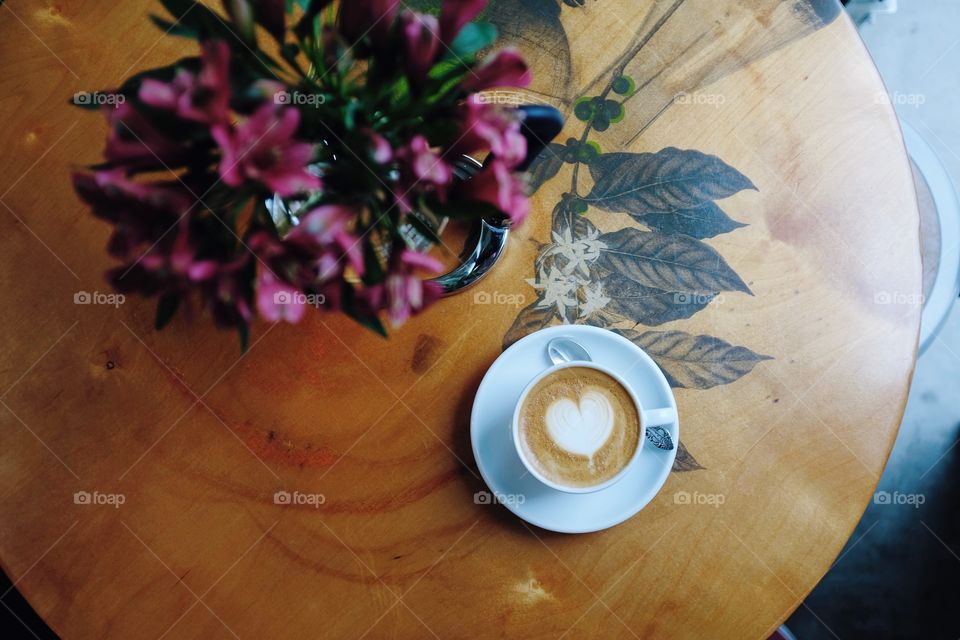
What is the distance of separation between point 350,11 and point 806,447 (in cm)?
73

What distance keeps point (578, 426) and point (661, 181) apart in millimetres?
349

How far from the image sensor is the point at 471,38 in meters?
0.60

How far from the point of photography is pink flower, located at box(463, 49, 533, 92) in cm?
54

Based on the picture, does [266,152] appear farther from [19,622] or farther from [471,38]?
[19,622]

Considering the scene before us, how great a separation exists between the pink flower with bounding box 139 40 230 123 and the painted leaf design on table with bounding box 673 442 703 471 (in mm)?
647

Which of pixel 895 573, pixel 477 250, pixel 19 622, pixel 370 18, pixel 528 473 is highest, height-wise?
pixel 370 18

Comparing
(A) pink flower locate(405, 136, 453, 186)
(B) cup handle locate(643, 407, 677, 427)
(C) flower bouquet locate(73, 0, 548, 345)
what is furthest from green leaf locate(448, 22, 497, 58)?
(B) cup handle locate(643, 407, 677, 427)

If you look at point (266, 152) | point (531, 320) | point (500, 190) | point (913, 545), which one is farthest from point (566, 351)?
point (913, 545)

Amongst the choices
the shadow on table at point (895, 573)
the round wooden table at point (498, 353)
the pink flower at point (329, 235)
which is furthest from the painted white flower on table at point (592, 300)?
the shadow on table at point (895, 573)

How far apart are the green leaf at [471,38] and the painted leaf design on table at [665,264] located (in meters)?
0.35

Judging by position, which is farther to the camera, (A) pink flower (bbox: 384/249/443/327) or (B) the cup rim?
(B) the cup rim

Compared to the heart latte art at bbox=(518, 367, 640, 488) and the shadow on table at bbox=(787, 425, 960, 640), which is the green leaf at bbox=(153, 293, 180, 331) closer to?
the heart latte art at bbox=(518, 367, 640, 488)

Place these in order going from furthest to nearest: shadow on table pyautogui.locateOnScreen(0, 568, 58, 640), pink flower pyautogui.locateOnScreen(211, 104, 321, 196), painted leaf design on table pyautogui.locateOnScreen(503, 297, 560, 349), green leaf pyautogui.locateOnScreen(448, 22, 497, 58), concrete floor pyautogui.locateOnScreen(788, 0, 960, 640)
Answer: concrete floor pyautogui.locateOnScreen(788, 0, 960, 640)
shadow on table pyautogui.locateOnScreen(0, 568, 58, 640)
painted leaf design on table pyautogui.locateOnScreen(503, 297, 560, 349)
green leaf pyautogui.locateOnScreen(448, 22, 497, 58)
pink flower pyautogui.locateOnScreen(211, 104, 321, 196)

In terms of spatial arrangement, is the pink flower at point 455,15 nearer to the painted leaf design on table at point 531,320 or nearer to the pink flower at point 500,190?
the pink flower at point 500,190
